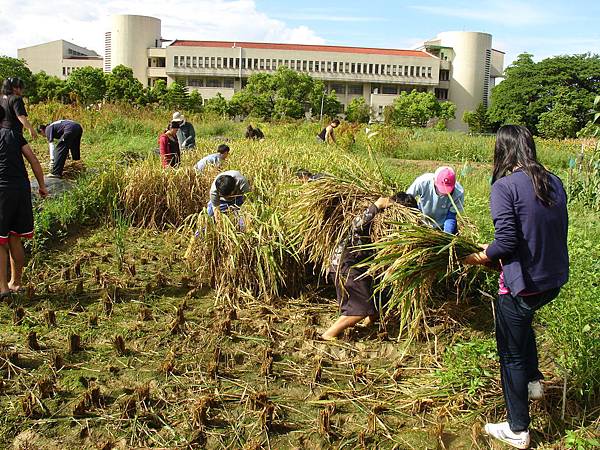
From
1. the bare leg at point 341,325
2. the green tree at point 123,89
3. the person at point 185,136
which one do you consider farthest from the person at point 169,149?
the green tree at point 123,89

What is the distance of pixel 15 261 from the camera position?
490cm

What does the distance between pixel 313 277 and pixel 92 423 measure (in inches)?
Answer: 97.9

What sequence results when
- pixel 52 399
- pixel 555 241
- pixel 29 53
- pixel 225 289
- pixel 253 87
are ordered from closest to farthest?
pixel 555 241, pixel 52 399, pixel 225 289, pixel 253 87, pixel 29 53

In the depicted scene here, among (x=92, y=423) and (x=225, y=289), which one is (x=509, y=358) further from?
(x=225, y=289)

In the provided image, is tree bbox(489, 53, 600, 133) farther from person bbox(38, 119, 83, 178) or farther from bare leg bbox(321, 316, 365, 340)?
bare leg bbox(321, 316, 365, 340)

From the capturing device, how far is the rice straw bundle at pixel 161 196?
684cm

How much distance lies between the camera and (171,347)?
4113 millimetres

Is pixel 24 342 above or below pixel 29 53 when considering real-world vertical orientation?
below

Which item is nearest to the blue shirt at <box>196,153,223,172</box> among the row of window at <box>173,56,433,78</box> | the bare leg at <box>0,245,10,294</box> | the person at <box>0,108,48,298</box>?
the person at <box>0,108,48,298</box>

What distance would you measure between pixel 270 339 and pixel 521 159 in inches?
90.0

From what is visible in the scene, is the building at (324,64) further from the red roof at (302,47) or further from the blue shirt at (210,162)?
the blue shirt at (210,162)

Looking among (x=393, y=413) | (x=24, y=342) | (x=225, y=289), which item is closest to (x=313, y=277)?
(x=225, y=289)

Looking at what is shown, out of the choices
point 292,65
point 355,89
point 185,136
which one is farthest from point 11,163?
point 355,89

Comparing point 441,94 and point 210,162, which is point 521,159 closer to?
point 210,162
